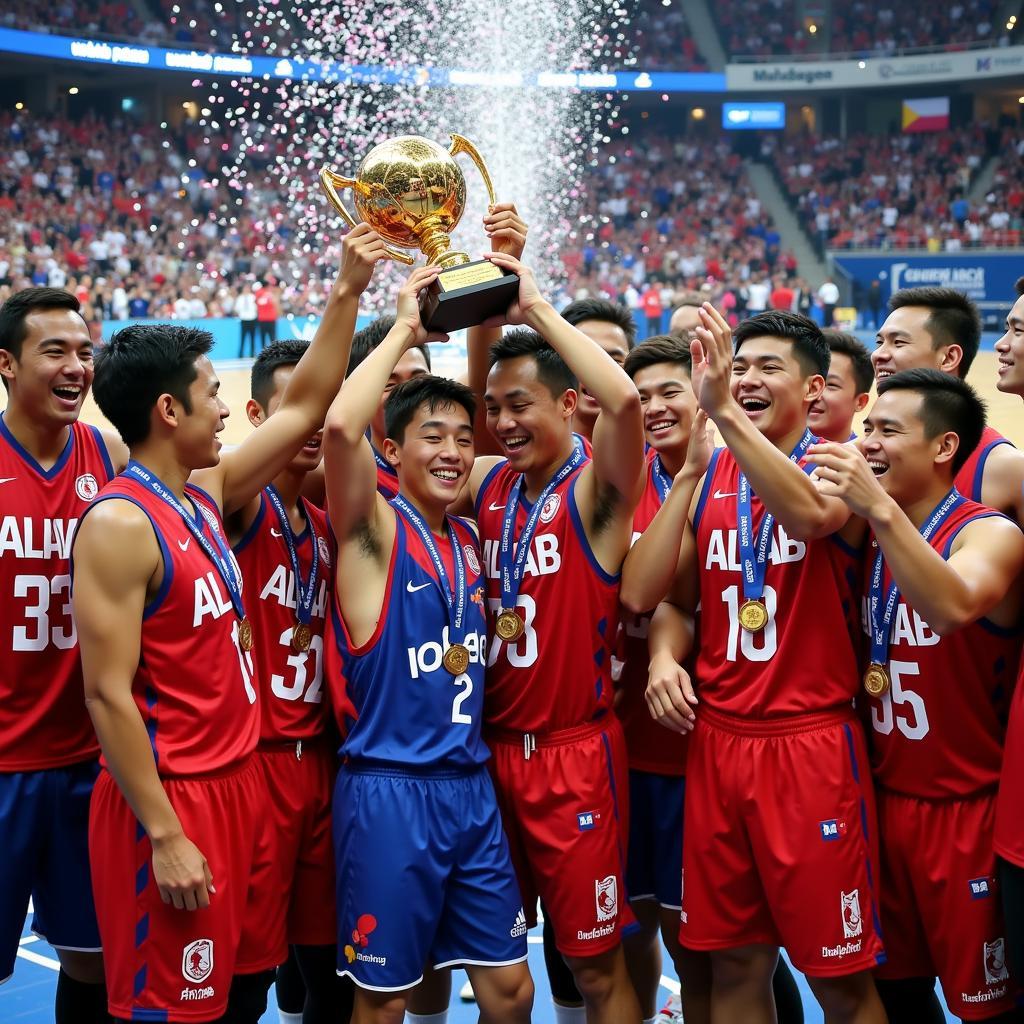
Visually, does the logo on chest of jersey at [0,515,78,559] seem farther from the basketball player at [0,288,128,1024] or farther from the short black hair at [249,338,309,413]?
the short black hair at [249,338,309,413]

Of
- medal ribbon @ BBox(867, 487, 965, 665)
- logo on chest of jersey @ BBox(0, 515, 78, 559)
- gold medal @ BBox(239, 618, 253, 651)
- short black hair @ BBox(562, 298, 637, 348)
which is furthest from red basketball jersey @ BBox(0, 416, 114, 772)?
medal ribbon @ BBox(867, 487, 965, 665)

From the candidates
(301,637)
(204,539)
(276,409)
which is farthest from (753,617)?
(276,409)

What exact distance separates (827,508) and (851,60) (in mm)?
39537

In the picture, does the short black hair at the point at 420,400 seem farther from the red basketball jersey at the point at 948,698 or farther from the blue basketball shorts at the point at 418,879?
the red basketball jersey at the point at 948,698

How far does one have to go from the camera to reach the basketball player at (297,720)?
12.7 ft

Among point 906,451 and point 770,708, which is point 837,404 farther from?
point 770,708

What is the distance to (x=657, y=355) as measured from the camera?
453 centimetres

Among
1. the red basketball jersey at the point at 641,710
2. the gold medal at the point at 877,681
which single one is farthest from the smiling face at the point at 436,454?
the gold medal at the point at 877,681

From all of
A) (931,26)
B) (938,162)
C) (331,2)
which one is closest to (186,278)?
(331,2)

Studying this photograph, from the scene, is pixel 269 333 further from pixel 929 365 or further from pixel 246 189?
pixel 929 365

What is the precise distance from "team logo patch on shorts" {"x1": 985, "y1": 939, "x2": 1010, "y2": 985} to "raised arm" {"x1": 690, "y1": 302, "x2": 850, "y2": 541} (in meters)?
1.32

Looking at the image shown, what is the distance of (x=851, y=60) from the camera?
39219 millimetres

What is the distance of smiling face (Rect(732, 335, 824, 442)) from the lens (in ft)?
12.9

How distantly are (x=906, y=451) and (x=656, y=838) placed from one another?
5.31 ft
